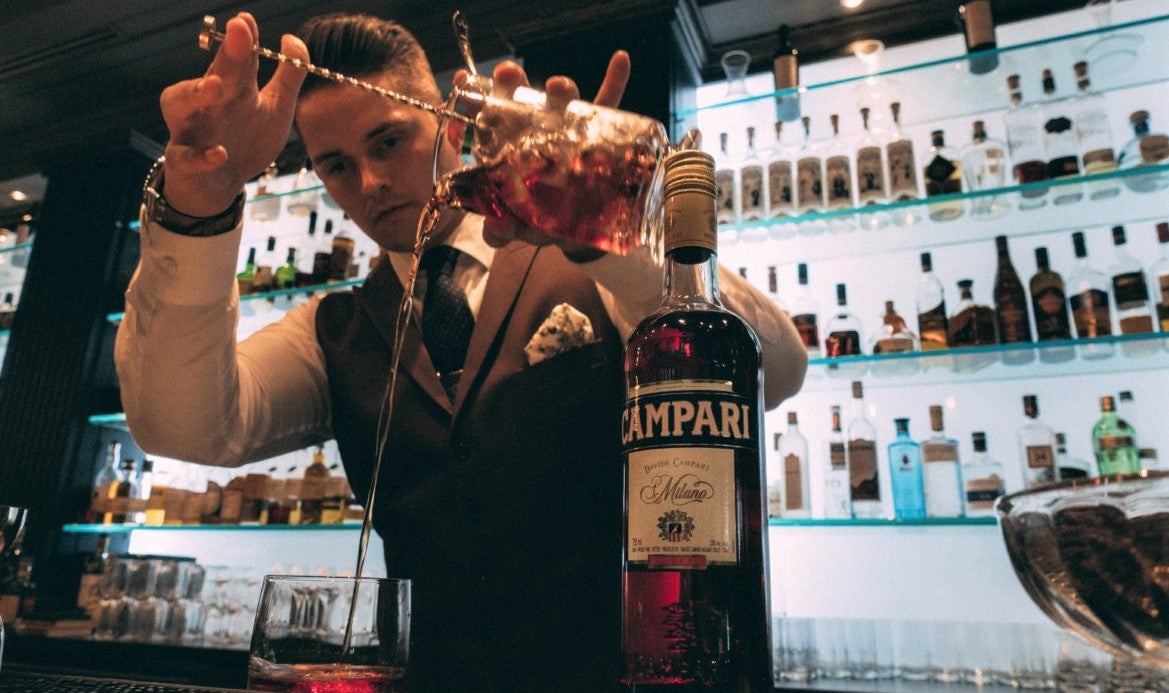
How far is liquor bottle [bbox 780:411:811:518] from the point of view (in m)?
2.02

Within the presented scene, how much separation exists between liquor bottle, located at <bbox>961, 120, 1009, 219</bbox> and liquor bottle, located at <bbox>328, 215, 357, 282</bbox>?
73.7 inches

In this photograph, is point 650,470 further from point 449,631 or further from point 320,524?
point 320,524

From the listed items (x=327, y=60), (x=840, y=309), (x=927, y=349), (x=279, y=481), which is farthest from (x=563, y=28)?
(x=279, y=481)

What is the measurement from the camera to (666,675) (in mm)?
533

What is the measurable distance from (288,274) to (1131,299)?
8.28 ft

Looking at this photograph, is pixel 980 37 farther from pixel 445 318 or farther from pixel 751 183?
pixel 445 318

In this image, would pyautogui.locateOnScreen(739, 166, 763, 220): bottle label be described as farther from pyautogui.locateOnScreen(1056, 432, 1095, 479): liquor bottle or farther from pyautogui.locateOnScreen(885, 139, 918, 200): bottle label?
pyautogui.locateOnScreen(1056, 432, 1095, 479): liquor bottle

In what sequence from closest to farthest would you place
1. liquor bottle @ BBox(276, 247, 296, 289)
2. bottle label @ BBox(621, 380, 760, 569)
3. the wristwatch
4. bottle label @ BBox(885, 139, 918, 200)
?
bottle label @ BBox(621, 380, 760, 569) → the wristwatch → bottle label @ BBox(885, 139, 918, 200) → liquor bottle @ BBox(276, 247, 296, 289)

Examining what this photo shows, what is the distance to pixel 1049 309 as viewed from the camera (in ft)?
6.51

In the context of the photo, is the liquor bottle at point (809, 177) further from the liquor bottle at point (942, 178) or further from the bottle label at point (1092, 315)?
the bottle label at point (1092, 315)

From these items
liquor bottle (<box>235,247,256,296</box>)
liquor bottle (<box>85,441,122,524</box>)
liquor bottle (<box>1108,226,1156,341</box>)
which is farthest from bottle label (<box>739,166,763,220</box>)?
liquor bottle (<box>85,441,122,524</box>)

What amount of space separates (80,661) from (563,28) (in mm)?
2132

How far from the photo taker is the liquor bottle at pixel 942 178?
2.05 meters

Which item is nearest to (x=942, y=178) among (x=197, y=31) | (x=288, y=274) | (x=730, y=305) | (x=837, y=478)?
(x=837, y=478)
